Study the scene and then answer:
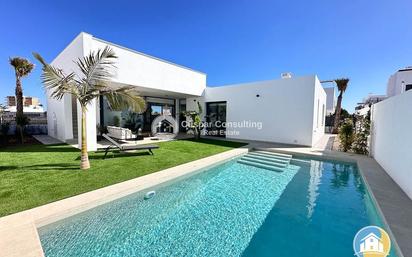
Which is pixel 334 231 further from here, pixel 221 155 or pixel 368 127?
pixel 368 127

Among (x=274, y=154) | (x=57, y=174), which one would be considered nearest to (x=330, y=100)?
(x=274, y=154)

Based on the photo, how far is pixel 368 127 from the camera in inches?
415

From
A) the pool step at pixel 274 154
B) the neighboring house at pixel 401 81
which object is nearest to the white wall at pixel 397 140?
the pool step at pixel 274 154

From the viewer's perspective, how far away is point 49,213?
374cm

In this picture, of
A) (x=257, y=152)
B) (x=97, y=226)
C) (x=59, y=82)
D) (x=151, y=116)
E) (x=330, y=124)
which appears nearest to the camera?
(x=97, y=226)

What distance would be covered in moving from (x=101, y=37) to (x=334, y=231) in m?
13.8

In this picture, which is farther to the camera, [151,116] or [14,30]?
[151,116]

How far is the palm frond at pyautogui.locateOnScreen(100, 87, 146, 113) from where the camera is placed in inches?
272

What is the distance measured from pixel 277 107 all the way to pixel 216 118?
634cm

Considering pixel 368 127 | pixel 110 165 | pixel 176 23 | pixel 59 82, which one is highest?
pixel 176 23

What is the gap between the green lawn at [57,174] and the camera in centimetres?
443

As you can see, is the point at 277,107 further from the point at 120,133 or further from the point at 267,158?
the point at 120,133

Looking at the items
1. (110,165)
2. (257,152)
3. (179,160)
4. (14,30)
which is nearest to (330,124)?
(257,152)

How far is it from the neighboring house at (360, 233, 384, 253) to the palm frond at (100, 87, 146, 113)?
7.77 meters
